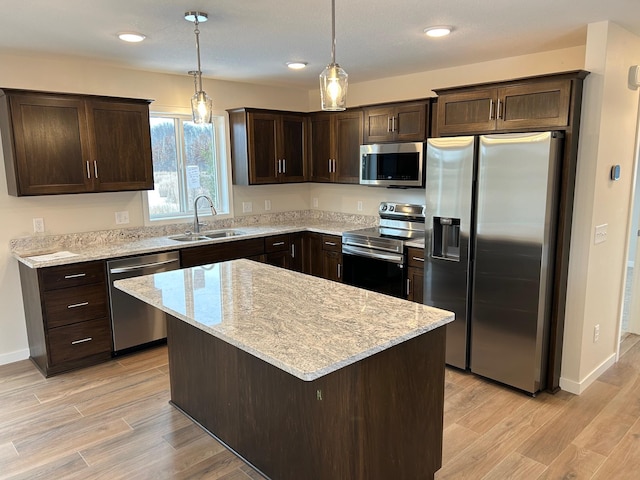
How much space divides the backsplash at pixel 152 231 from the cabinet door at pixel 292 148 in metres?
0.56

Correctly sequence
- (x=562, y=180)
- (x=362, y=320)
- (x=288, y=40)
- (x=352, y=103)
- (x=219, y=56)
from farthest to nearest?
(x=352, y=103) → (x=219, y=56) → (x=288, y=40) → (x=562, y=180) → (x=362, y=320)

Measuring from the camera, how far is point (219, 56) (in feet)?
12.1

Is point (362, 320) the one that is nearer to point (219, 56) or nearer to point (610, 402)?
point (610, 402)

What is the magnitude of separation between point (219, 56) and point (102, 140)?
1.18m

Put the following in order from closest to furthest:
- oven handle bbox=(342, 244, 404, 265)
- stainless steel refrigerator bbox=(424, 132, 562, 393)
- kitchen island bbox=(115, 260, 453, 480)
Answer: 1. kitchen island bbox=(115, 260, 453, 480)
2. stainless steel refrigerator bbox=(424, 132, 562, 393)
3. oven handle bbox=(342, 244, 404, 265)

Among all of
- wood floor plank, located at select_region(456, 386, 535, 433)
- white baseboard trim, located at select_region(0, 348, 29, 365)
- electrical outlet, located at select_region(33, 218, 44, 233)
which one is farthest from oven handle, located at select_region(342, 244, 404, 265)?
white baseboard trim, located at select_region(0, 348, 29, 365)

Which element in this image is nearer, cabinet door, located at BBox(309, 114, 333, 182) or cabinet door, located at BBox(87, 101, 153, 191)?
cabinet door, located at BBox(87, 101, 153, 191)

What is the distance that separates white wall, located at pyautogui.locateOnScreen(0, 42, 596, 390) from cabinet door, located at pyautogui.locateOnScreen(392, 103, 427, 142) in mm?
417

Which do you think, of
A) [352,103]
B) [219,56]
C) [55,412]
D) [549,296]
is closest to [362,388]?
[549,296]

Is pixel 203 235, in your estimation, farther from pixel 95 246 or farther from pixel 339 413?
pixel 339 413

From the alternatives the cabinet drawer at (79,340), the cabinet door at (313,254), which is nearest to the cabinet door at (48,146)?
the cabinet drawer at (79,340)

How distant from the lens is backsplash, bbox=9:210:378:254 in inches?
151

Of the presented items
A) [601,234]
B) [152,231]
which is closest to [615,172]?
[601,234]

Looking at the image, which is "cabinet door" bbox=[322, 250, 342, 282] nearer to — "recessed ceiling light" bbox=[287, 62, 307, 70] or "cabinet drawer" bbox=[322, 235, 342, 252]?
"cabinet drawer" bbox=[322, 235, 342, 252]
